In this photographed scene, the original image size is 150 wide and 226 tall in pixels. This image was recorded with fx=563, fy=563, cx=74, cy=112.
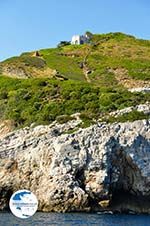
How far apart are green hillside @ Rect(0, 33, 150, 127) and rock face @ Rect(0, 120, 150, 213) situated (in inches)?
142

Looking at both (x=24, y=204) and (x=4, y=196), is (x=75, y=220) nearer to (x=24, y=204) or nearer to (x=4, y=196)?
(x=4, y=196)

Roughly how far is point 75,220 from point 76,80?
42.0 metres

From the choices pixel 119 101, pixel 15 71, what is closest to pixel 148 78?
pixel 15 71

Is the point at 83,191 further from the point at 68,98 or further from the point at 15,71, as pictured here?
the point at 15,71

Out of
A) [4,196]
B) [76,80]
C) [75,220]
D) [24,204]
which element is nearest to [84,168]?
[4,196]

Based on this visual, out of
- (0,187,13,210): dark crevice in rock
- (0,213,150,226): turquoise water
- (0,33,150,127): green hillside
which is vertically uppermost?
(0,33,150,127): green hillside

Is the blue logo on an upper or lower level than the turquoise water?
upper

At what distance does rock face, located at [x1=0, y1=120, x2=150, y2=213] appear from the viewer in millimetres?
40250

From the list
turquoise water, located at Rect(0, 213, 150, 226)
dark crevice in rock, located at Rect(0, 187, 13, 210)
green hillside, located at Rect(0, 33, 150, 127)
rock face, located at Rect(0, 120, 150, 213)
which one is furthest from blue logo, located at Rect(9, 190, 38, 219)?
green hillside, located at Rect(0, 33, 150, 127)

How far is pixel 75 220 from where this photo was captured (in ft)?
113

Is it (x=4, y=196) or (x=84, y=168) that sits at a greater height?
(x=84, y=168)

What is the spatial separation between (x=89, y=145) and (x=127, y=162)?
3267 mm

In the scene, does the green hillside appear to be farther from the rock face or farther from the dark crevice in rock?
the dark crevice in rock

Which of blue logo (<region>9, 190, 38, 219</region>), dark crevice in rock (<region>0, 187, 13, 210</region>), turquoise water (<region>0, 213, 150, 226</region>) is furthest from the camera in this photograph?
dark crevice in rock (<region>0, 187, 13, 210</region>)
